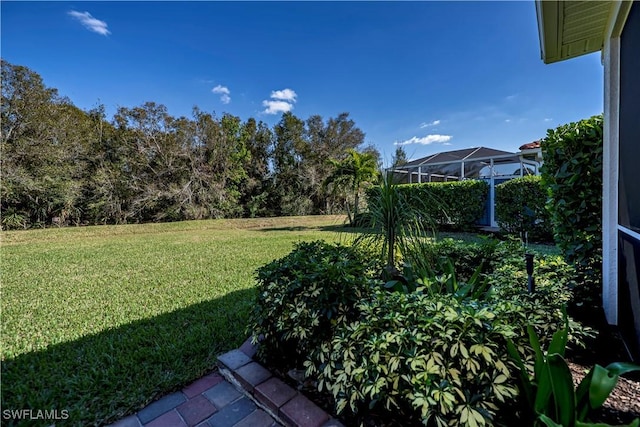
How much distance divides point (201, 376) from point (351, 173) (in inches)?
396

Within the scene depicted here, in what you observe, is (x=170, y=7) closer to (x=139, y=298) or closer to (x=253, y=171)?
(x=139, y=298)

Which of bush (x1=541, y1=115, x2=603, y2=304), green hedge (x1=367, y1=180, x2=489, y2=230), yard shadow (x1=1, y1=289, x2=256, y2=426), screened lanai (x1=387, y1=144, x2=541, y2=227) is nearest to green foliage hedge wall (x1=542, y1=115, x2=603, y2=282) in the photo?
bush (x1=541, y1=115, x2=603, y2=304)

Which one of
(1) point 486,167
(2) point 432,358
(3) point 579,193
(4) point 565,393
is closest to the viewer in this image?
(4) point 565,393

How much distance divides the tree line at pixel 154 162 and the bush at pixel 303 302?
6295mm

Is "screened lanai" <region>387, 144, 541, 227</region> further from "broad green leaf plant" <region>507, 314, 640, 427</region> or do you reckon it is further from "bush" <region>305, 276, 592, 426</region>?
"broad green leaf plant" <region>507, 314, 640, 427</region>

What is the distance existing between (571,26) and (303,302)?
10.3ft

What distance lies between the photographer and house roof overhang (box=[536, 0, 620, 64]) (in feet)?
6.54

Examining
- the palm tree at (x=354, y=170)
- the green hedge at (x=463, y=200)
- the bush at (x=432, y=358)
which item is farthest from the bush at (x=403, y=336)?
the palm tree at (x=354, y=170)

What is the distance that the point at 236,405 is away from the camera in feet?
5.79

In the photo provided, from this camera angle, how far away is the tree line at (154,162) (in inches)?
432

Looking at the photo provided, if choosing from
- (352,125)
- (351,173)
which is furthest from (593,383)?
(352,125)

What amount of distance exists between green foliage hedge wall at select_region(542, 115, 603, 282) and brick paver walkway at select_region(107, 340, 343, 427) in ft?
9.42

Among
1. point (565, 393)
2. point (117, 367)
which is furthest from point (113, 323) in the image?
point (565, 393)

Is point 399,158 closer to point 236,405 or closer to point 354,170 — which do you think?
point 236,405
